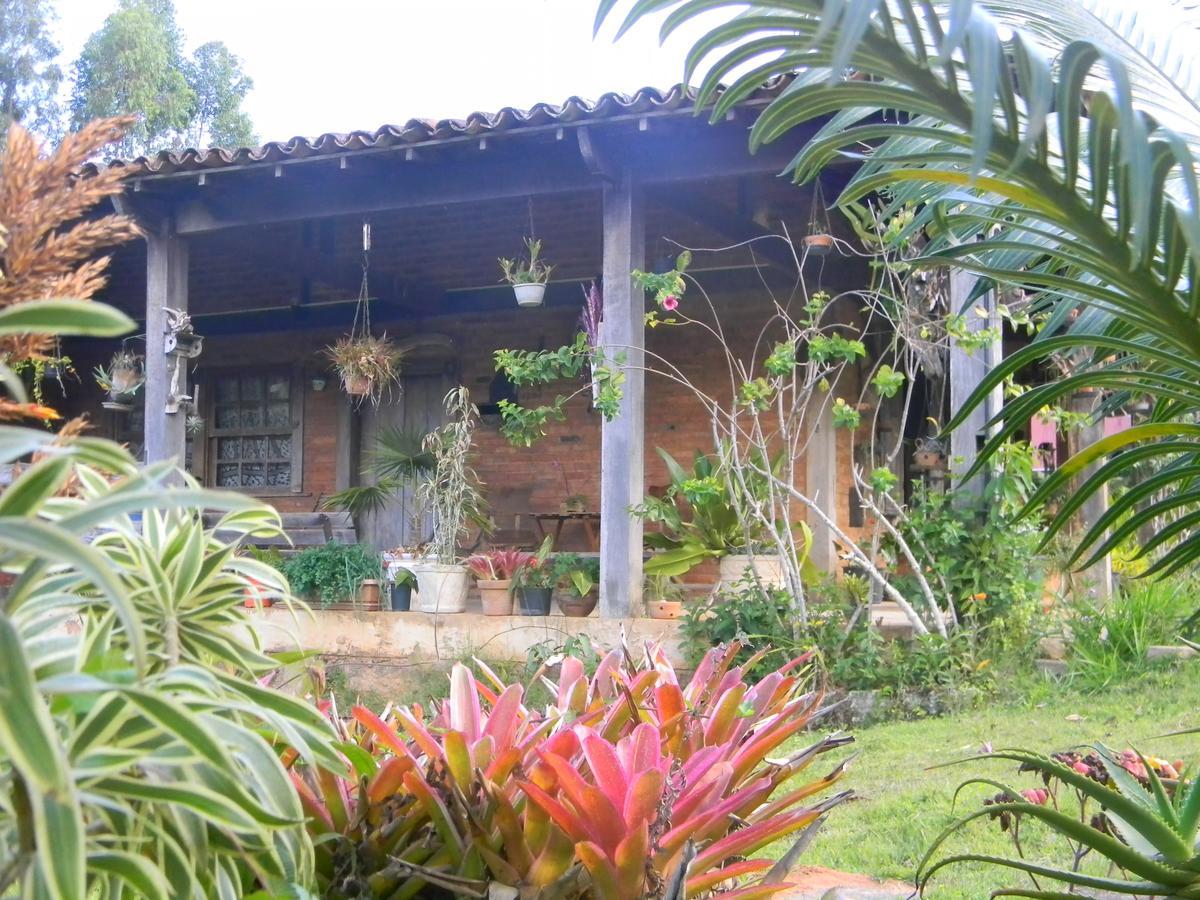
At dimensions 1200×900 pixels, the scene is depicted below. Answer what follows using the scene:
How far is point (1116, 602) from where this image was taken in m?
6.46

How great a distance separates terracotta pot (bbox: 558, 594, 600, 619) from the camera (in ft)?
23.6

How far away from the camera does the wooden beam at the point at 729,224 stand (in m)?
7.70

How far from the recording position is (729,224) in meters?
8.29

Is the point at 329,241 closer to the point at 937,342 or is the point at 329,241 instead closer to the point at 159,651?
the point at 937,342

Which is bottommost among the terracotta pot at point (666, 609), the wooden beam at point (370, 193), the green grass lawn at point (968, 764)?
the green grass lawn at point (968, 764)

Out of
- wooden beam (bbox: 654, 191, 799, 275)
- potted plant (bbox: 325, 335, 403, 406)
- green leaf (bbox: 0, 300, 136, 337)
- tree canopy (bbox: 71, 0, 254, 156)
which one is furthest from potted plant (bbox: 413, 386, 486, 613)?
tree canopy (bbox: 71, 0, 254, 156)

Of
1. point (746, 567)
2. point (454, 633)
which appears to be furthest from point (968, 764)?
point (454, 633)

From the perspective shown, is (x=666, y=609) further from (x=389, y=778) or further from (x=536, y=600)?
(x=389, y=778)

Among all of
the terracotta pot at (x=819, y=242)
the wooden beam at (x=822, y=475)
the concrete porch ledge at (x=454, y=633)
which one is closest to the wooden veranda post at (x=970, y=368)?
the terracotta pot at (x=819, y=242)

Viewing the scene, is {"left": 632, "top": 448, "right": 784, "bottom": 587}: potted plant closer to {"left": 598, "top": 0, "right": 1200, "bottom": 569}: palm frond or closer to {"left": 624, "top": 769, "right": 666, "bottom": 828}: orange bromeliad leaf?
{"left": 598, "top": 0, "right": 1200, "bottom": 569}: palm frond

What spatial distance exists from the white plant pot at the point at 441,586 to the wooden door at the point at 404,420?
9.19 ft

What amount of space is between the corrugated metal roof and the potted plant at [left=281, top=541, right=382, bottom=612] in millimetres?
2732

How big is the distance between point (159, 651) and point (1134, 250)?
1059mm

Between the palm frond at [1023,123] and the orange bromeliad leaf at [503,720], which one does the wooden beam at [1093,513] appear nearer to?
the palm frond at [1023,123]
